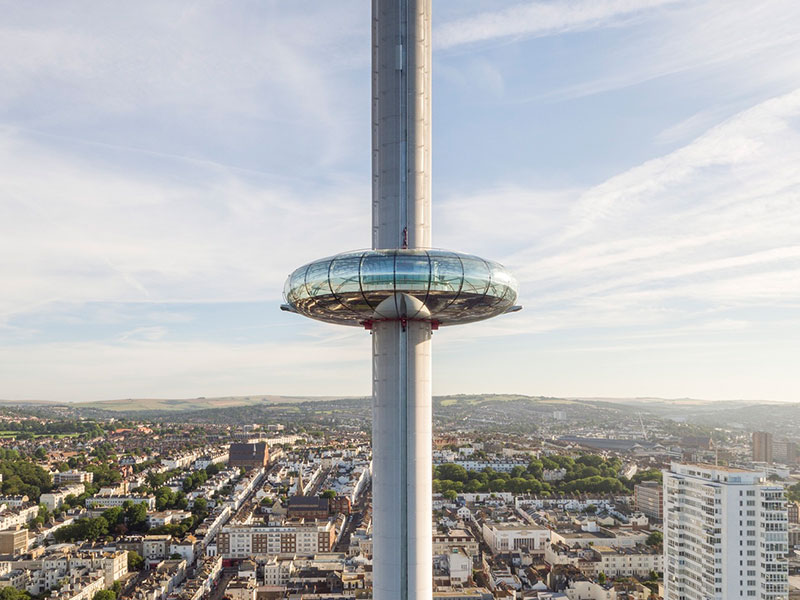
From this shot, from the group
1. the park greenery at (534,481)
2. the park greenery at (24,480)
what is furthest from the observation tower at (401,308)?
the park greenery at (24,480)

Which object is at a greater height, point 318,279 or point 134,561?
point 318,279

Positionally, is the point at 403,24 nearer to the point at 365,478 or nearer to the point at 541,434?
the point at 365,478

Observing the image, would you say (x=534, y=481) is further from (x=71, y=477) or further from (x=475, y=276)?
(x=475, y=276)

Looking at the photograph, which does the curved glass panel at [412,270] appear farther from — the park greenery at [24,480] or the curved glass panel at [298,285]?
the park greenery at [24,480]

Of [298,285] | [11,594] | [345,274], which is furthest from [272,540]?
[345,274]

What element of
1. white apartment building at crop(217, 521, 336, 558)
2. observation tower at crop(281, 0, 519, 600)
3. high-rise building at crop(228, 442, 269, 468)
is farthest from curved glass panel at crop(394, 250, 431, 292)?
high-rise building at crop(228, 442, 269, 468)

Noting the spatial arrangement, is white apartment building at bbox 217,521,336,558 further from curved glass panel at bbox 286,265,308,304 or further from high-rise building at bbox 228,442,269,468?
high-rise building at bbox 228,442,269,468
